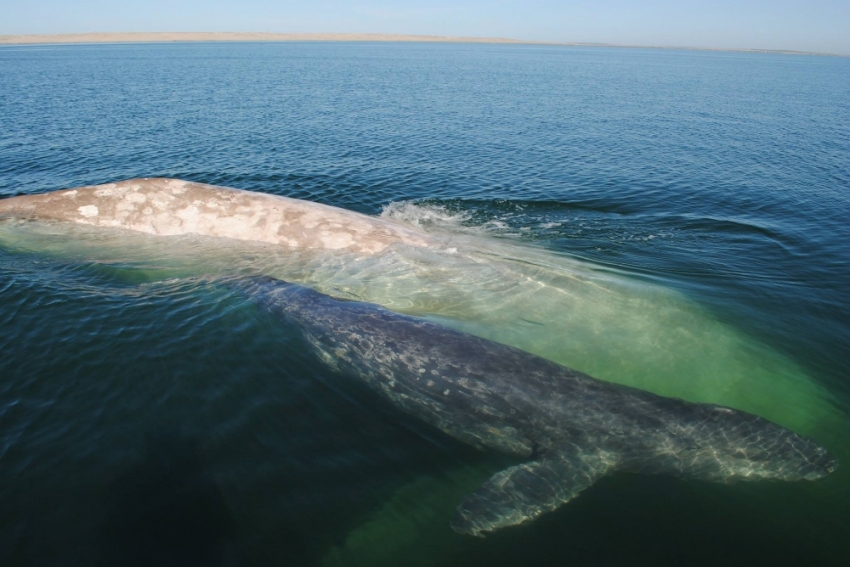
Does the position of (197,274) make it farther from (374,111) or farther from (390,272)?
(374,111)

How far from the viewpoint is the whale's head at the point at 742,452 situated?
6910mm

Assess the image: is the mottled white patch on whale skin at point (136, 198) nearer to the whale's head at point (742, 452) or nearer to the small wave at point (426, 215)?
the small wave at point (426, 215)

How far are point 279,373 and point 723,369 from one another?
765 cm

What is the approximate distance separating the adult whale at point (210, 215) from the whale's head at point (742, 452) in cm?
726

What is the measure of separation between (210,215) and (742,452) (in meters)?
11.4

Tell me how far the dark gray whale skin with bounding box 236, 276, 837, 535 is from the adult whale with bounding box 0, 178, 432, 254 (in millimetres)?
3940

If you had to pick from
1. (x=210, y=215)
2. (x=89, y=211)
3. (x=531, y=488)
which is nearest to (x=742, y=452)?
(x=531, y=488)

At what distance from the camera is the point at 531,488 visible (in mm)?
6551

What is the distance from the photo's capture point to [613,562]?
5707 mm

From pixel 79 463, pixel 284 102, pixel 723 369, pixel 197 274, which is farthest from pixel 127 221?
pixel 284 102

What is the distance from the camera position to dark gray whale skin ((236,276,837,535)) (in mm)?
6695

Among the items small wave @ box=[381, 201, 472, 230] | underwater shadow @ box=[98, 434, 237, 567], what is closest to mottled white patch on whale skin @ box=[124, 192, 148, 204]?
small wave @ box=[381, 201, 472, 230]

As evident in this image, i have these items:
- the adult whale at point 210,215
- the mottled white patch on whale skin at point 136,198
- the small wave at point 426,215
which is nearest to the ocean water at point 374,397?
the small wave at point 426,215

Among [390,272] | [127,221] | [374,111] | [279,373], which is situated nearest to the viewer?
[279,373]
